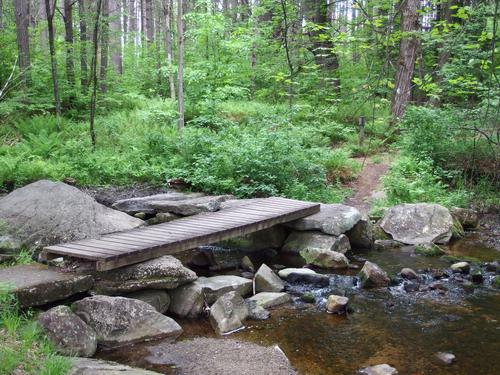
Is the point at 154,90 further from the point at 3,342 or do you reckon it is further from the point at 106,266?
the point at 3,342

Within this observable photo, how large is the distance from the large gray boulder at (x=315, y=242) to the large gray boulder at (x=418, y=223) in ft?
4.69

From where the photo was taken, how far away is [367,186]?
44.4ft

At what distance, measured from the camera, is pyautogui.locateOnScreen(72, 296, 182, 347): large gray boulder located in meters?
5.46

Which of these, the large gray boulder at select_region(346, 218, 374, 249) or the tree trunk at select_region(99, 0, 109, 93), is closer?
the large gray boulder at select_region(346, 218, 374, 249)

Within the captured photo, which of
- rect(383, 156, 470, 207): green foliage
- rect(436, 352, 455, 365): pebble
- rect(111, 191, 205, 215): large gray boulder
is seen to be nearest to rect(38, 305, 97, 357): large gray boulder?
rect(436, 352, 455, 365): pebble

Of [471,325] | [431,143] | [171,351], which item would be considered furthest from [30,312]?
[431,143]

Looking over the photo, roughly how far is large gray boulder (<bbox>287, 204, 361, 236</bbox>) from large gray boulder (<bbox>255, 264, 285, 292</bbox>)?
7.17ft

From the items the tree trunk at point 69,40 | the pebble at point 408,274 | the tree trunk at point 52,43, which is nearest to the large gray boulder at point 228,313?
the pebble at point 408,274

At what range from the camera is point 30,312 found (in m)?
5.31

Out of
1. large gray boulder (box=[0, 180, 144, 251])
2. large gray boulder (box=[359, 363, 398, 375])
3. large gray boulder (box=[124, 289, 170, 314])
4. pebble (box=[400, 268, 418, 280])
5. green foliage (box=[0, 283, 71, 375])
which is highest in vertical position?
large gray boulder (box=[0, 180, 144, 251])

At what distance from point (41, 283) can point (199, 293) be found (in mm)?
1962

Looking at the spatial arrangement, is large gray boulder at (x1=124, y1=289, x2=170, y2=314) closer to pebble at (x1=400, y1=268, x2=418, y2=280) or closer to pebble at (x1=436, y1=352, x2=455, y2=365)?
pebble at (x1=436, y1=352, x2=455, y2=365)

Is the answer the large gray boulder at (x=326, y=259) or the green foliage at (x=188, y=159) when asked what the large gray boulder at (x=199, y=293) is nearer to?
the large gray boulder at (x=326, y=259)

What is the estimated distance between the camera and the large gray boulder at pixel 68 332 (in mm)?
4949
